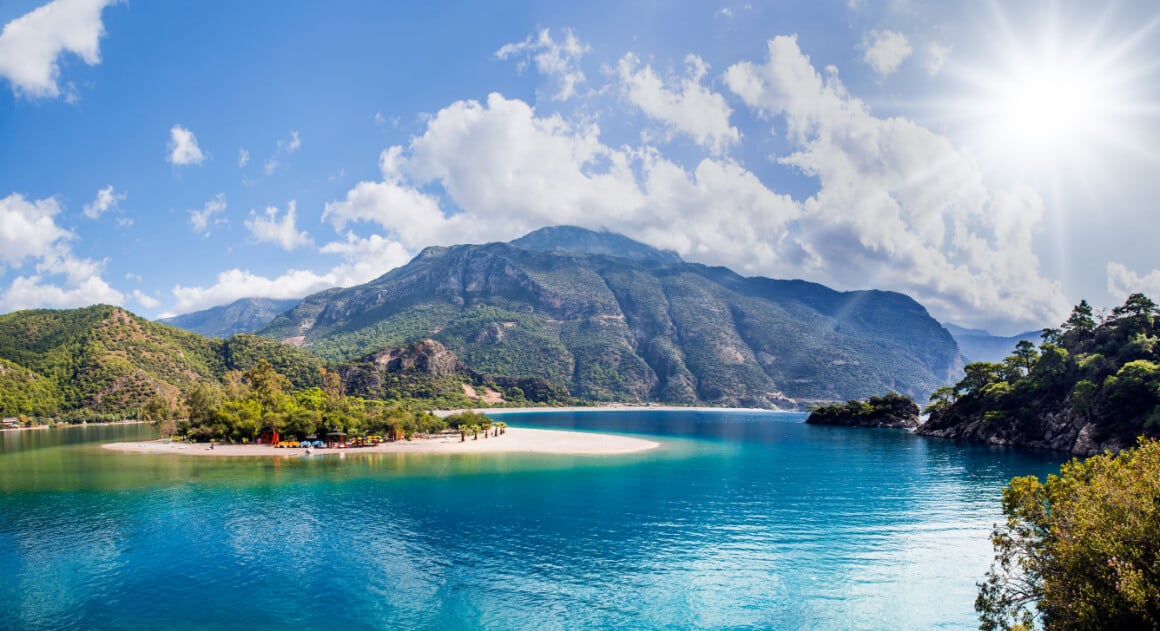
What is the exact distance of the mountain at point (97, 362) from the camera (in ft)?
469

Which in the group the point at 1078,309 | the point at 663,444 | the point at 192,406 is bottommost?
the point at 663,444

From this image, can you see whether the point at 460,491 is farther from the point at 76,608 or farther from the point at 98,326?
the point at 98,326

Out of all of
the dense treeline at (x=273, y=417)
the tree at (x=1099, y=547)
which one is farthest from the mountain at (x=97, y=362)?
the tree at (x=1099, y=547)

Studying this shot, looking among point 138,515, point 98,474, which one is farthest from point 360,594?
point 98,474

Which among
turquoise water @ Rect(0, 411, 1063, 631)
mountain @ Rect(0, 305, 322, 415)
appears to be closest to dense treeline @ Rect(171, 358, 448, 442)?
turquoise water @ Rect(0, 411, 1063, 631)

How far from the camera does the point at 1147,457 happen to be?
1730cm

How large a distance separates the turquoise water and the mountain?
352 ft

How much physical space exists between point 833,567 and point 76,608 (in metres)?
34.6

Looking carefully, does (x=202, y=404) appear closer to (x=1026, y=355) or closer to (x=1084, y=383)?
(x=1084, y=383)

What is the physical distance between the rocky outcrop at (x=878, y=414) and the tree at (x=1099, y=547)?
135644mm

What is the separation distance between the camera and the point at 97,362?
14988 cm

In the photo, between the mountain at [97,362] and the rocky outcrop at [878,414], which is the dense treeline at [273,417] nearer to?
the mountain at [97,362]

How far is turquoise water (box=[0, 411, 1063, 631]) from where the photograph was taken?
2327cm

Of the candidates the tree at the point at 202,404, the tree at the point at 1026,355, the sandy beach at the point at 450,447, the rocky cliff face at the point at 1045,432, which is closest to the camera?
the rocky cliff face at the point at 1045,432
